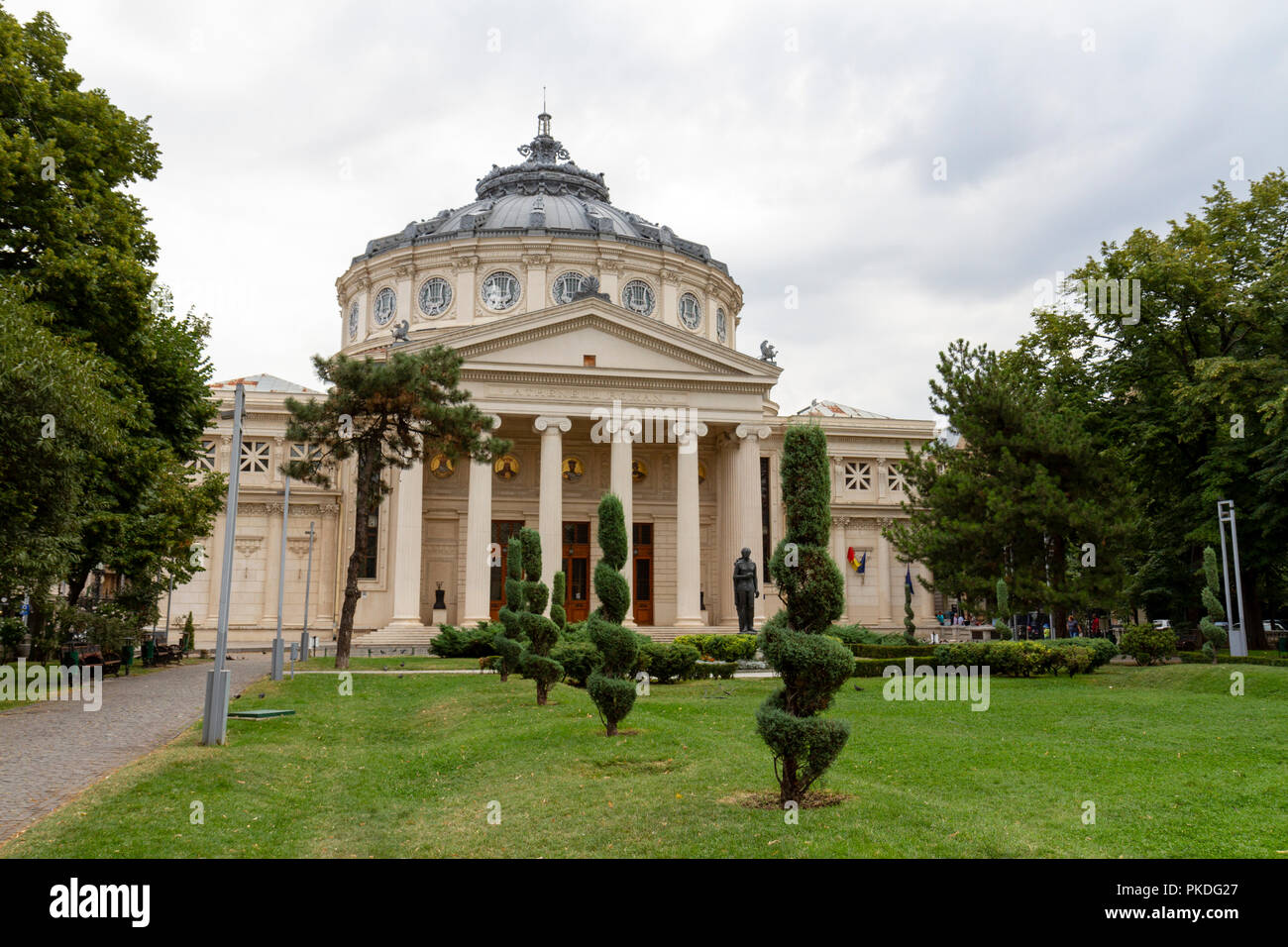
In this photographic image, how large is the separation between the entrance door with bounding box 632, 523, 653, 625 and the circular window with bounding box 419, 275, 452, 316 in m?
18.3

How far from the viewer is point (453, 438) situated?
32438 mm

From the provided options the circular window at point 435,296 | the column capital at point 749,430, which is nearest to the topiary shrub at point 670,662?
the column capital at point 749,430

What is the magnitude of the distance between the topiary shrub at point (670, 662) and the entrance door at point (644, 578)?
24.6 meters

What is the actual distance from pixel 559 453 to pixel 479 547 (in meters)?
5.83

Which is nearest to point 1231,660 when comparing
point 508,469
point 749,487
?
point 749,487

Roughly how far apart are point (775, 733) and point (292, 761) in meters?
8.10

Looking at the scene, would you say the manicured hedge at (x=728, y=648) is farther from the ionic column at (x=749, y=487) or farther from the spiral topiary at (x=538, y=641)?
the ionic column at (x=749, y=487)

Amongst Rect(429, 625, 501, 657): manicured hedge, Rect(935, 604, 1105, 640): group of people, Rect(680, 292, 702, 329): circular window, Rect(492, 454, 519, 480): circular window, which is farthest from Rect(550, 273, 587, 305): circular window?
Rect(935, 604, 1105, 640): group of people

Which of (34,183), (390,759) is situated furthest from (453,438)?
(390,759)

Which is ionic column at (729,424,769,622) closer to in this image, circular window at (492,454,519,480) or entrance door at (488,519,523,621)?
entrance door at (488,519,523,621)

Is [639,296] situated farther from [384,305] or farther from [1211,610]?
[1211,610]

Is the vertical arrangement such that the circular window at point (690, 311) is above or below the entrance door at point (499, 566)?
above

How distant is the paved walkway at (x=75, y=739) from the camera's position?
37.0 feet

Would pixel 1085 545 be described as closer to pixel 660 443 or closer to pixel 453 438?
pixel 453 438
